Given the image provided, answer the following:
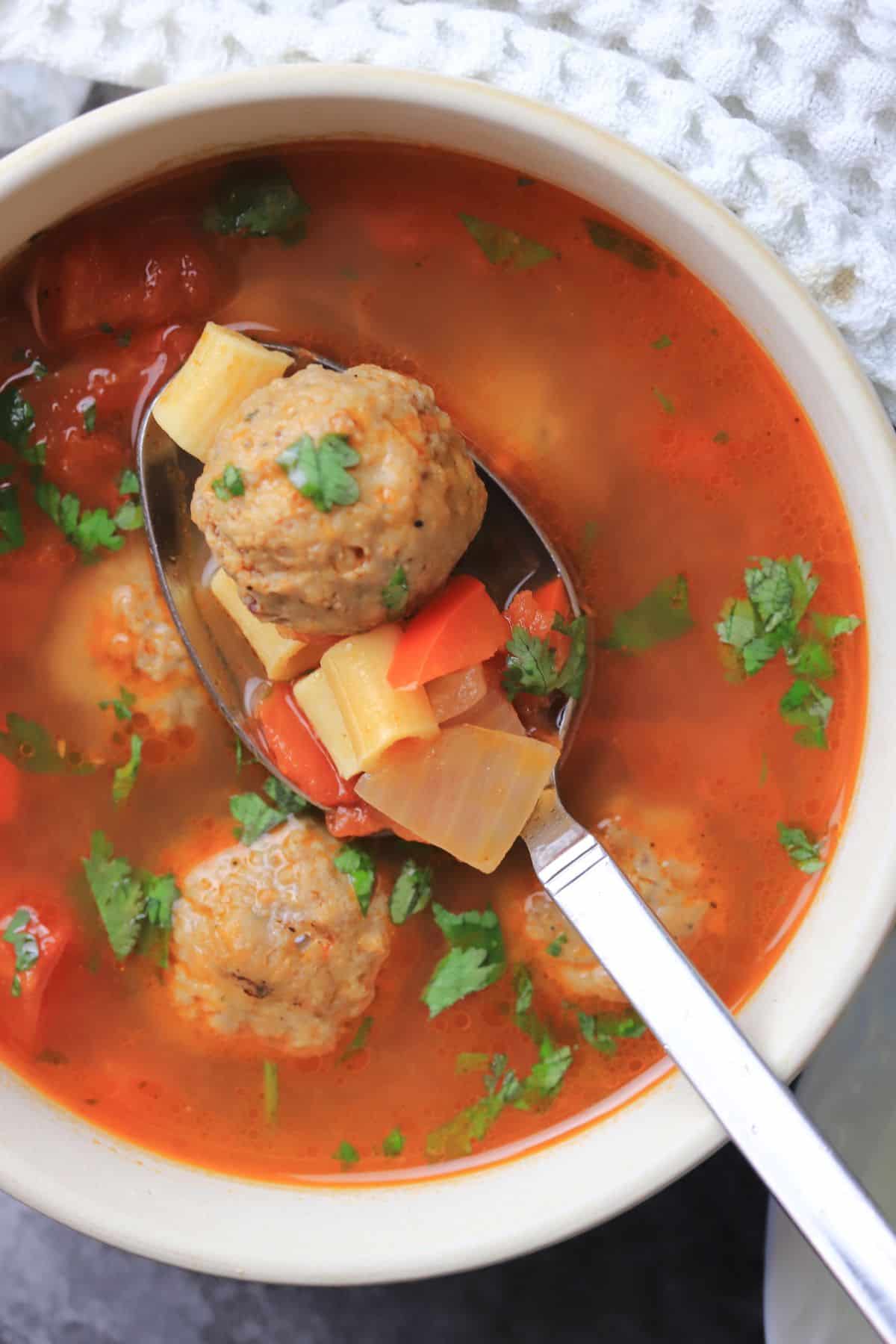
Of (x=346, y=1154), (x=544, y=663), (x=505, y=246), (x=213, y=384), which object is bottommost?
(x=346, y=1154)

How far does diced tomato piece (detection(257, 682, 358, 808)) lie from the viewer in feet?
7.43

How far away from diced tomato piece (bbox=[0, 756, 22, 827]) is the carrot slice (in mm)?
825

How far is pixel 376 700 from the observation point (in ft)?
6.61

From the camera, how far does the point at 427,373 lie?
224 centimetres

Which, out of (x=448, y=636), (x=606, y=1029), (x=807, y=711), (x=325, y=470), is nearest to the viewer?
(x=325, y=470)

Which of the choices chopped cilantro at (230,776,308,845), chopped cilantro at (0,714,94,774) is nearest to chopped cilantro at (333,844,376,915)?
chopped cilantro at (230,776,308,845)

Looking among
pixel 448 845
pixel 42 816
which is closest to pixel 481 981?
pixel 448 845

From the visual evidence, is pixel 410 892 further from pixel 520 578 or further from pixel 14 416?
pixel 14 416

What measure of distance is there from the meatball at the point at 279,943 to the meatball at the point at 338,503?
59 centimetres

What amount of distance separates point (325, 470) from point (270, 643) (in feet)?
1.70

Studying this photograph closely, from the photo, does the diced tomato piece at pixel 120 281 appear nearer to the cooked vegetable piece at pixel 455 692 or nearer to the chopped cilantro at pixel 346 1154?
the cooked vegetable piece at pixel 455 692

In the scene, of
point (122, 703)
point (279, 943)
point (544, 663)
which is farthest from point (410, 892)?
point (122, 703)

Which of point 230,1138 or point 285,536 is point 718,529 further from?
point 230,1138

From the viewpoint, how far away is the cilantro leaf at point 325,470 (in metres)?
1.76
